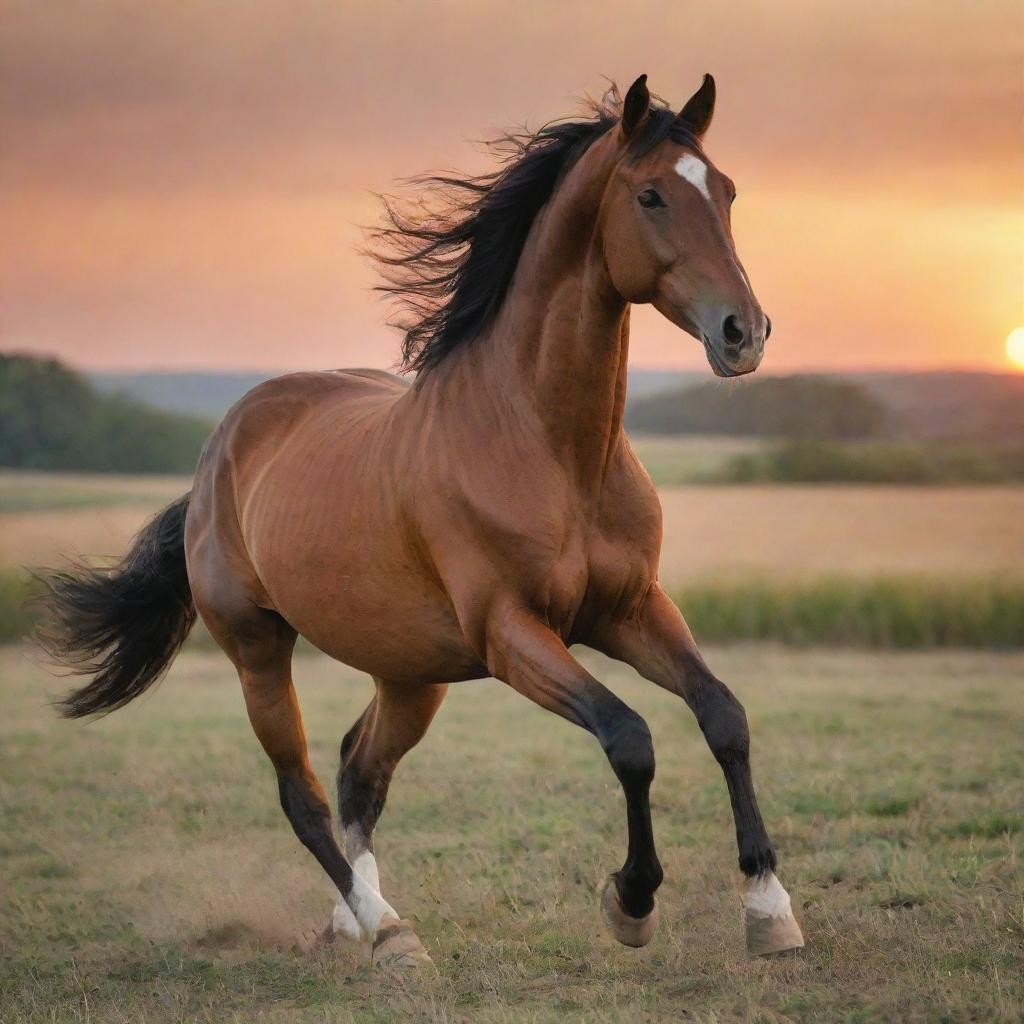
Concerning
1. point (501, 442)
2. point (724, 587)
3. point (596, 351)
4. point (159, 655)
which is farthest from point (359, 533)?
point (724, 587)

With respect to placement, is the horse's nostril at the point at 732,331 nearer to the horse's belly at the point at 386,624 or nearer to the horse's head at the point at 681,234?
the horse's head at the point at 681,234

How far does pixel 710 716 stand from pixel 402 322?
1857 mm

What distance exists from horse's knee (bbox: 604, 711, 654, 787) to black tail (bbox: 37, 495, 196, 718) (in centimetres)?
320

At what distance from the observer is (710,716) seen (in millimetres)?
4676

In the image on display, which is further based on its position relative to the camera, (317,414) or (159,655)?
(159,655)

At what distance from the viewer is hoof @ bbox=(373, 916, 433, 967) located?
5227 millimetres

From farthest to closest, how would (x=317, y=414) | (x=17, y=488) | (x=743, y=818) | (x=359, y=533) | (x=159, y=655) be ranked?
1. (x=17, y=488)
2. (x=159, y=655)
3. (x=317, y=414)
4. (x=359, y=533)
5. (x=743, y=818)

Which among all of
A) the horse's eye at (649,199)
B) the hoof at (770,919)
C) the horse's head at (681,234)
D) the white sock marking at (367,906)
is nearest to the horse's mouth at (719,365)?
the horse's head at (681,234)

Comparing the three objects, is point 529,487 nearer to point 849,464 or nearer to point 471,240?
point 471,240

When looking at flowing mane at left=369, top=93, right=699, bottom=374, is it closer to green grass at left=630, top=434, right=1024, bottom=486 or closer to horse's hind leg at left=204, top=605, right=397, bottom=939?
horse's hind leg at left=204, top=605, right=397, bottom=939

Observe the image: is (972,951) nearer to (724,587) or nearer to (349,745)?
(349,745)

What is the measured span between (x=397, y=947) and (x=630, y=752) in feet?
4.52

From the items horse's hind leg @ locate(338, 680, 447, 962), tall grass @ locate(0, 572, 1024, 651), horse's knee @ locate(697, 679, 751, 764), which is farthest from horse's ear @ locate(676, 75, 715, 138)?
tall grass @ locate(0, 572, 1024, 651)

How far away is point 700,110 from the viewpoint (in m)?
4.68
